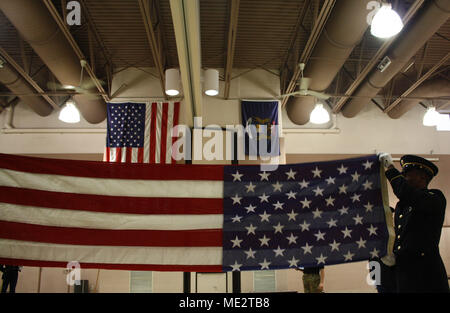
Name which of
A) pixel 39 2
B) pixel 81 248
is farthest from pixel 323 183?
pixel 39 2

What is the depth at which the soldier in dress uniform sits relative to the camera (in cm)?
329

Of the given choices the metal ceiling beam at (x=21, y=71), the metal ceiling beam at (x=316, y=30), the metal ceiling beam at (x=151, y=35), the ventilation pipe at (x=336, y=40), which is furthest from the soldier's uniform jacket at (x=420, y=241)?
the metal ceiling beam at (x=21, y=71)

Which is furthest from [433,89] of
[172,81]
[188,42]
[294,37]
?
[188,42]

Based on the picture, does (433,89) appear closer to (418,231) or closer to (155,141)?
(155,141)

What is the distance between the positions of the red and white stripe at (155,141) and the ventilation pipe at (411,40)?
16.7 ft

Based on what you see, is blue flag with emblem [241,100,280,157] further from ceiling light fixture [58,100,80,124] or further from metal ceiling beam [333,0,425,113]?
ceiling light fixture [58,100,80,124]

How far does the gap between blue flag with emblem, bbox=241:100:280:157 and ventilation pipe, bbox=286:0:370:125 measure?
4.19ft

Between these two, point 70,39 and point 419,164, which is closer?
point 419,164

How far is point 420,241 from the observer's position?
11.1 ft

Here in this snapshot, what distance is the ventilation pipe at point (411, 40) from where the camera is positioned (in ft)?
22.7

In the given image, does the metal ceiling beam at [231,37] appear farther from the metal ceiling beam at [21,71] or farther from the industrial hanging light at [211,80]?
the metal ceiling beam at [21,71]

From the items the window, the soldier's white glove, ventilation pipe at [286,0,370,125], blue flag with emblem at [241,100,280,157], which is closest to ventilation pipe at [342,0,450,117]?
ventilation pipe at [286,0,370,125]

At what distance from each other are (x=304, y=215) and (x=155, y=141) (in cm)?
550
